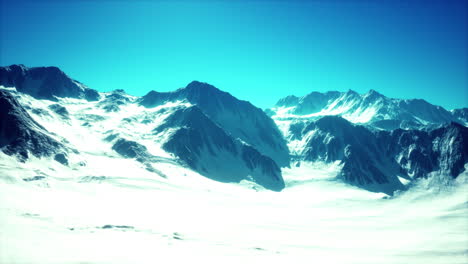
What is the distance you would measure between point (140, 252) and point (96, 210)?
62.0 meters

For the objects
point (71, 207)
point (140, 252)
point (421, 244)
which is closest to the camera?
point (140, 252)

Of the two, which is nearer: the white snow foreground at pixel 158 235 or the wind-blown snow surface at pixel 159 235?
the white snow foreground at pixel 158 235

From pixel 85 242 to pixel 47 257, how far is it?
16282 mm

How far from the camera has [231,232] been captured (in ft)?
511

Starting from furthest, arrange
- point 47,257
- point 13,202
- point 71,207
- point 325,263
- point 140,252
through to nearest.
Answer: point 71,207, point 13,202, point 325,263, point 140,252, point 47,257

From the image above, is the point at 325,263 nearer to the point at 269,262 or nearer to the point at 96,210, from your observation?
the point at 269,262

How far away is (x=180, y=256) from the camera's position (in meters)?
113

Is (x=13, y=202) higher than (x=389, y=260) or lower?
higher

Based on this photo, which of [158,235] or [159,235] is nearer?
[158,235]

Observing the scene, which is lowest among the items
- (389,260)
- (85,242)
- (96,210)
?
(389,260)

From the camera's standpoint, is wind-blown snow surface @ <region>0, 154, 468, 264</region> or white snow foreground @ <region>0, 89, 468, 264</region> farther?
wind-blown snow surface @ <region>0, 154, 468, 264</region>

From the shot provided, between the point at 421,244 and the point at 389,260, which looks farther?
the point at 421,244

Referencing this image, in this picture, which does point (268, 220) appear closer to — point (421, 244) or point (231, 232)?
point (231, 232)

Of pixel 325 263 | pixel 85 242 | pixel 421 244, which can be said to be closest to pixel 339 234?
pixel 421 244
